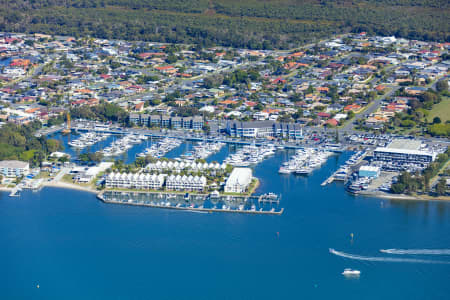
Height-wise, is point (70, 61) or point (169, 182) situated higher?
point (70, 61)

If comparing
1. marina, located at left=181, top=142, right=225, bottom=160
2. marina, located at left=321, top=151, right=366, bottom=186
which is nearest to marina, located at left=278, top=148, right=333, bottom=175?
marina, located at left=321, top=151, right=366, bottom=186

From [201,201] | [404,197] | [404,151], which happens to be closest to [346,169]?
[404,151]

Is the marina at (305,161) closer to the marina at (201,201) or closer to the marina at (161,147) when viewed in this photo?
Answer: the marina at (201,201)

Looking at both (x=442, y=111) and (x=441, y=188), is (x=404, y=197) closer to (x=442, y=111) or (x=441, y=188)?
(x=441, y=188)

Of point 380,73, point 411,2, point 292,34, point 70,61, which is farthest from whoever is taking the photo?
point 411,2

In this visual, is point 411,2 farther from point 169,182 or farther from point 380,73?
point 169,182

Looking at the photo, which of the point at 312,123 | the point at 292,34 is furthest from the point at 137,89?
the point at 292,34
